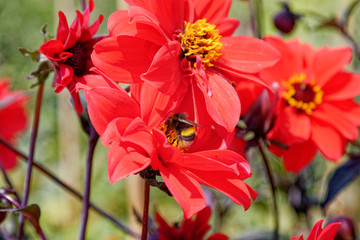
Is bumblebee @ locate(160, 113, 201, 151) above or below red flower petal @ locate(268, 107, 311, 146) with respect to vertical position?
above

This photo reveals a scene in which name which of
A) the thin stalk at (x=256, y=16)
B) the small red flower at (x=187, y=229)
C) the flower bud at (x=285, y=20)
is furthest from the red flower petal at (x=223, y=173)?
the flower bud at (x=285, y=20)

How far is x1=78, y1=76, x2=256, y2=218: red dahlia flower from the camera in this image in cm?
34

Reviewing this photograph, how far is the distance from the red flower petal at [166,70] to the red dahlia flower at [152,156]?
2 centimetres

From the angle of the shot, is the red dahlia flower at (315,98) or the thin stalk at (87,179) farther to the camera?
the red dahlia flower at (315,98)

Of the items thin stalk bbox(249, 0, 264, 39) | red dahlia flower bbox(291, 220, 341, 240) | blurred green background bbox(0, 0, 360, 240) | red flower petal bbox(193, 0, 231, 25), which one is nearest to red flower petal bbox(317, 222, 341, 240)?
red dahlia flower bbox(291, 220, 341, 240)

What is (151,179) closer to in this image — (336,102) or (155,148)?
(155,148)

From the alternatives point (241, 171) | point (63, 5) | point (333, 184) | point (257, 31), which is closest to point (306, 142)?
point (333, 184)

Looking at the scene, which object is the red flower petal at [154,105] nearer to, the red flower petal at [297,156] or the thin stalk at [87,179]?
the thin stalk at [87,179]

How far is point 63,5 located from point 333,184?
157 cm

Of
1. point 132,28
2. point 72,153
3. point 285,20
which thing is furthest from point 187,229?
point 72,153

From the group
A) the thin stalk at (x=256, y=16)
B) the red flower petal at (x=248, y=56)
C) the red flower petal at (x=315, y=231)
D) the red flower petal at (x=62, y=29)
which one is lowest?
the red flower petal at (x=315, y=231)

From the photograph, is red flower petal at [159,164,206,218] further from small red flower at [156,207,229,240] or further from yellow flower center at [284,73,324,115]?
yellow flower center at [284,73,324,115]

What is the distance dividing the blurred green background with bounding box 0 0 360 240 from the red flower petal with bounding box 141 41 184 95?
0.66 meters

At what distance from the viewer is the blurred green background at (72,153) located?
130cm
